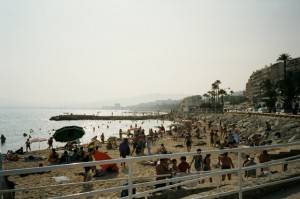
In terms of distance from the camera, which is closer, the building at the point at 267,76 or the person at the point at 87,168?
the person at the point at 87,168

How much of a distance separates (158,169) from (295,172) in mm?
3398

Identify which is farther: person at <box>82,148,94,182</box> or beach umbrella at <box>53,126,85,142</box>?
beach umbrella at <box>53,126,85,142</box>

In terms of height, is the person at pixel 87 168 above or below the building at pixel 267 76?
below

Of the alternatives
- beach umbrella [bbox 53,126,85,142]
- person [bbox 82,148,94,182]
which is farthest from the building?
person [bbox 82,148,94,182]

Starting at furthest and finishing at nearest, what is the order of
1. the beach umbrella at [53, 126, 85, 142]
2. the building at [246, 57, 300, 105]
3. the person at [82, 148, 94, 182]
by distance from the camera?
the building at [246, 57, 300, 105], the beach umbrella at [53, 126, 85, 142], the person at [82, 148, 94, 182]

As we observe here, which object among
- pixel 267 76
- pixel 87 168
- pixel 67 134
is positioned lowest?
pixel 87 168

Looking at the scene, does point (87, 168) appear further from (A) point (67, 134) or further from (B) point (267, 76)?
(B) point (267, 76)

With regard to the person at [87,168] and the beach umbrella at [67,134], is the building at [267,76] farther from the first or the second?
the person at [87,168]

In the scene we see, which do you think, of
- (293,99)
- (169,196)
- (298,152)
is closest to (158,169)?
(169,196)

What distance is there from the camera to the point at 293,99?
45.3 meters

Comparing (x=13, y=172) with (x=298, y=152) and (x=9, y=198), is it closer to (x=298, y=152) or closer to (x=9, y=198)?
(x=9, y=198)

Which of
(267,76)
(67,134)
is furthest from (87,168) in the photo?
(267,76)

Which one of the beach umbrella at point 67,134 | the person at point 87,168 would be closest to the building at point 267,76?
the beach umbrella at point 67,134

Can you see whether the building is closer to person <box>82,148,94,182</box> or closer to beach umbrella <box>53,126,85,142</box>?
beach umbrella <box>53,126,85,142</box>
